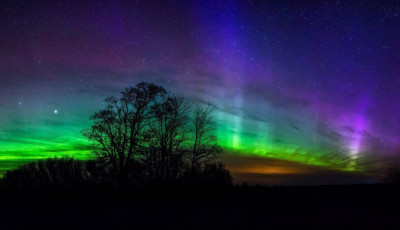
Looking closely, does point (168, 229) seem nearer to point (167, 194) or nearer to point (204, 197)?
point (204, 197)

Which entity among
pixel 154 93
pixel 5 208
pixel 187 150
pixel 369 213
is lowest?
pixel 5 208

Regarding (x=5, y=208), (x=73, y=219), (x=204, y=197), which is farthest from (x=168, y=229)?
(x=5, y=208)

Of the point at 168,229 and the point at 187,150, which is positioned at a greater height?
the point at 187,150

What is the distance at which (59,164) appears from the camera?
45781 millimetres

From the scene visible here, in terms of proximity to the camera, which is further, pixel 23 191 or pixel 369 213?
pixel 23 191

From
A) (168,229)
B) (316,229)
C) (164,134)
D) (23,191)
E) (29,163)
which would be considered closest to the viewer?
(316,229)

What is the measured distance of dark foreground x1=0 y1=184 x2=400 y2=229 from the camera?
6672 millimetres

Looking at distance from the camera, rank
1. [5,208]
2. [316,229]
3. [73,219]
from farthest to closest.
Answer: [5,208] < [73,219] < [316,229]

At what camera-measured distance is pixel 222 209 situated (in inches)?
330

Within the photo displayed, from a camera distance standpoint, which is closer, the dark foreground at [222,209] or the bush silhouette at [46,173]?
the dark foreground at [222,209]

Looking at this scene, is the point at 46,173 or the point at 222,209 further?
the point at 46,173

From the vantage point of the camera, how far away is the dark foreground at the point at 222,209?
6672 millimetres

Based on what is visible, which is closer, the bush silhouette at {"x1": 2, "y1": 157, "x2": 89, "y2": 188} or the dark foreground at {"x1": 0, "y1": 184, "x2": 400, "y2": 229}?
the dark foreground at {"x1": 0, "y1": 184, "x2": 400, "y2": 229}

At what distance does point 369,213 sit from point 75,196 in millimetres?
9267
